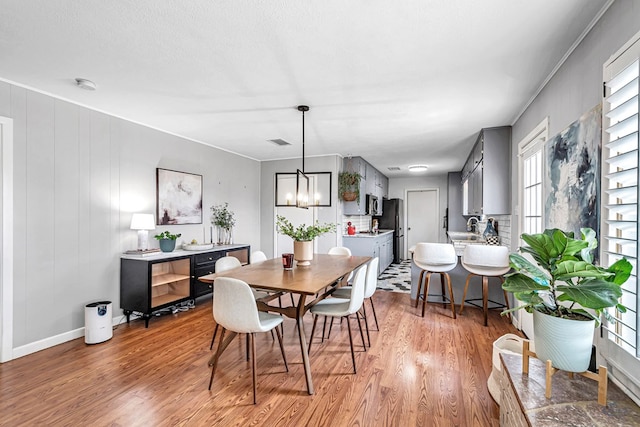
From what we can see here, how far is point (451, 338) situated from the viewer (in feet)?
10.3

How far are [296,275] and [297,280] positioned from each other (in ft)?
0.66

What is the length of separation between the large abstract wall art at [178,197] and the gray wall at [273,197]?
1.65 m

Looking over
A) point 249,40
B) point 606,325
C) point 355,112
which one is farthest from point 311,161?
point 606,325

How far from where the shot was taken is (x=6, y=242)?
8.63 feet

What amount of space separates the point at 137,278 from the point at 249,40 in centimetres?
285

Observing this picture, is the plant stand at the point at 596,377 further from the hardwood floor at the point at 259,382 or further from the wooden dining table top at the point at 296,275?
the wooden dining table top at the point at 296,275

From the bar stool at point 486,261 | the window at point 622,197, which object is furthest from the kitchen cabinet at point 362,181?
the window at point 622,197

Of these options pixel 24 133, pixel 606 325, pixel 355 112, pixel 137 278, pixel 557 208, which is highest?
pixel 355 112

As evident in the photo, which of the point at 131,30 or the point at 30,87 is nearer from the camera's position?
the point at 131,30

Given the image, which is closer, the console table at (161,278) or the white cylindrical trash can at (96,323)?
the white cylindrical trash can at (96,323)

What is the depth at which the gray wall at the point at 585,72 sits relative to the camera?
146 cm

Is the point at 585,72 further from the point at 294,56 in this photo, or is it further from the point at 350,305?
the point at 350,305

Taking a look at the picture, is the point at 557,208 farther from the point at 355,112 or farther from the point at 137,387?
the point at 137,387

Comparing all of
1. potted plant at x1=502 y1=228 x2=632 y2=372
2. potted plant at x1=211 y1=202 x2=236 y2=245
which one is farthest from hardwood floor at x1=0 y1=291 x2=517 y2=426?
potted plant at x1=211 y1=202 x2=236 y2=245
